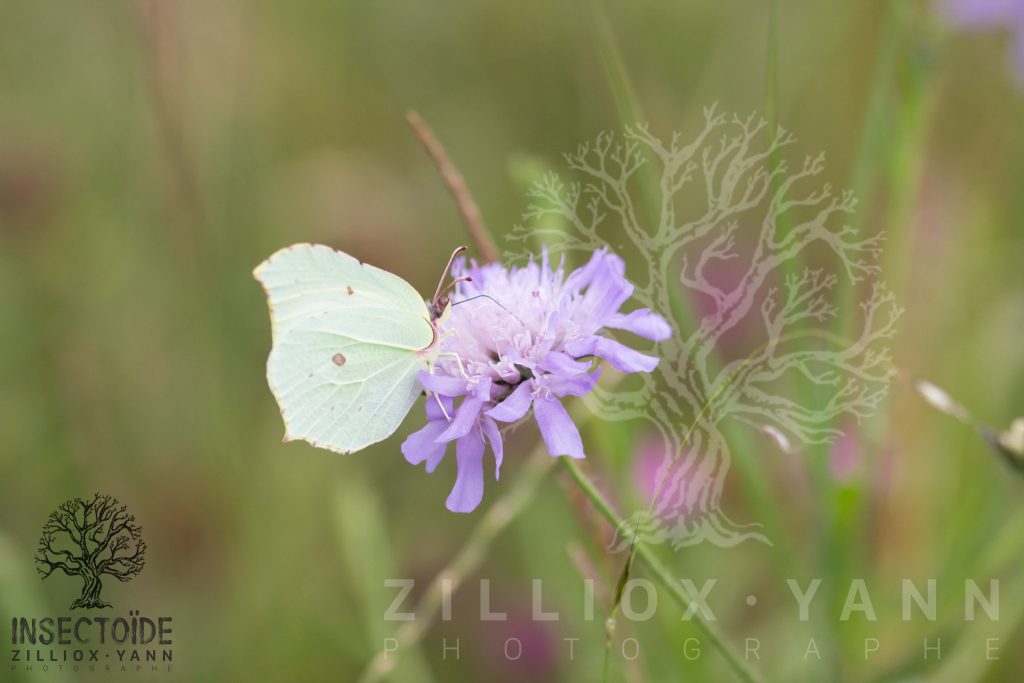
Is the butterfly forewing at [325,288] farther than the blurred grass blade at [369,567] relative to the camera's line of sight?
No

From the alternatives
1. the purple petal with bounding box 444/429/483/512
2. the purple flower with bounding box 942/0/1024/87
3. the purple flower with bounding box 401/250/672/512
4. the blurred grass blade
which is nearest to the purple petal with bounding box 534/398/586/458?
the purple flower with bounding box 401/250/672/512

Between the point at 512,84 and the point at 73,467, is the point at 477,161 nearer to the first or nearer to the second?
the point at 512,84

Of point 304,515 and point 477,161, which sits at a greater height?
point 477,161

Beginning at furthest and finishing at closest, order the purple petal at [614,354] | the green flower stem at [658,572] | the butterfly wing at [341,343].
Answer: the butterfly wing at [341,343]
the purple petal at [614,354]
the green flower stem at [658,572]

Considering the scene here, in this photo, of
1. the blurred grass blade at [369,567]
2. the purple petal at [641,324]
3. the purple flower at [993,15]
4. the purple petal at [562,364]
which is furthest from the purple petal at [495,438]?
A: the purple flower at [993,15]

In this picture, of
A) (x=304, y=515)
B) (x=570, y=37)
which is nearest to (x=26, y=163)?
(x=304, y=515)

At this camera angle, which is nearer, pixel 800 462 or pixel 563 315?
pixel 563 315

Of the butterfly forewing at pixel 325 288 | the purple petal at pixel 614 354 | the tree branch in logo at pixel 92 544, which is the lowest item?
the tree branch in logo at pixel 92 544

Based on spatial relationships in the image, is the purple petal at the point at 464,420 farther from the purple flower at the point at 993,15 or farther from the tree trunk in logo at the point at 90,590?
the purple flower at the point at 993,15
